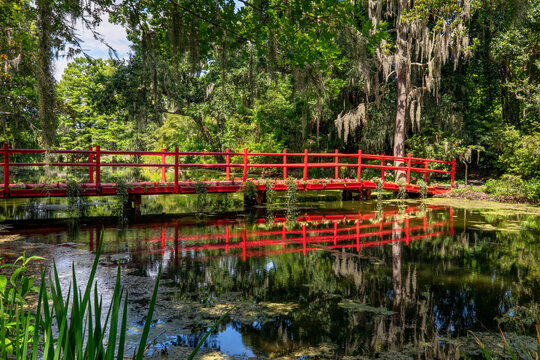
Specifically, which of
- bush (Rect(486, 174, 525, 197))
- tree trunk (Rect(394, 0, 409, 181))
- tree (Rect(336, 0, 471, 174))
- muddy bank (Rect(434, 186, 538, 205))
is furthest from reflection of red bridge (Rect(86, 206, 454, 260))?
tree trunk (Rect(394, 0, 409, 181))

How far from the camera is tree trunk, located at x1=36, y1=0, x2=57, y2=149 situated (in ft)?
16.9

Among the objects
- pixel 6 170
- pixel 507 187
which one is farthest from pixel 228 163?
pixel 507 187

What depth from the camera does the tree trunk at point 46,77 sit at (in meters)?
5.16

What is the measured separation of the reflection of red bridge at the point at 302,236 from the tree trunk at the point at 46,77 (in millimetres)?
2741

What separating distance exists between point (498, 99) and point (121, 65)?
20642 millimetres

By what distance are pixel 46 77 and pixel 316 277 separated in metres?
4.66

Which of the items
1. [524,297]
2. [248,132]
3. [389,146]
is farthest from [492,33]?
[524,297]

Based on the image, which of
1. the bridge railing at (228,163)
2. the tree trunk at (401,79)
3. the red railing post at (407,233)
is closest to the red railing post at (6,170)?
the bridge railing at (228,163)

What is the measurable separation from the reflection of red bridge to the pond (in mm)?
32

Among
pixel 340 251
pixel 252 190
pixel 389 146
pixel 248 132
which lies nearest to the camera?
pixel 340 251

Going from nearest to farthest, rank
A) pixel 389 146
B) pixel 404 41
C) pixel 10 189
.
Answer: pixel 10 189 → pixel 404 41 → pixel 389 146

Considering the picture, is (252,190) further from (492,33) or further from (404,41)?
(492,33)

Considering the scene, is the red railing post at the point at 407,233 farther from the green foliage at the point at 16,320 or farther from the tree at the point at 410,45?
the tree at the point at 410,45

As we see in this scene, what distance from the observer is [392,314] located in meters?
4.69
